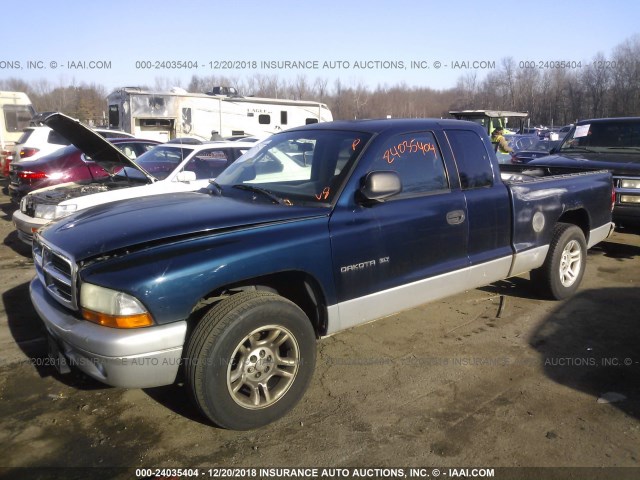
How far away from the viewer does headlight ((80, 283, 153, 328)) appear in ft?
8.41

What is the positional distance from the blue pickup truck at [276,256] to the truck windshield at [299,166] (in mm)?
15

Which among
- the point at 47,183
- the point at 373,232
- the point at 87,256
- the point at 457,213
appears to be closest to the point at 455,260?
the point at 457,213

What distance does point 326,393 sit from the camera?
136 inches

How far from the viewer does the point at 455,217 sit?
3900 mm

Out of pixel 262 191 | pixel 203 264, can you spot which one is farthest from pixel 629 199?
pixel 203 264

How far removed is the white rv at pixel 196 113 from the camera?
1795cm

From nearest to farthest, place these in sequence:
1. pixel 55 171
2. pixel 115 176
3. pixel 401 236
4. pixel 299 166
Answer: pixel 401 236
pixel 299 166
pixel 115 176
pixel 55 171

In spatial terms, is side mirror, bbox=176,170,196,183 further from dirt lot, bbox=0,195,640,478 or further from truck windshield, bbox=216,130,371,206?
dirt lot, bbox=0,195,640,478

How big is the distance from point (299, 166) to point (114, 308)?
1889 mm

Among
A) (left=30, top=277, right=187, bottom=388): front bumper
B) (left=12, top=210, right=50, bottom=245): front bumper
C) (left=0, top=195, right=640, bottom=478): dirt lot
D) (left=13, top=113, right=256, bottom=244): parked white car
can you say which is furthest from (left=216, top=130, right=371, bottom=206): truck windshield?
(left=12, top=210, right=50, bottom=245): front bumper

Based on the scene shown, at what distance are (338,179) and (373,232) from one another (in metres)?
0.45

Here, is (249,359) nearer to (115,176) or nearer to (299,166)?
(299,166)

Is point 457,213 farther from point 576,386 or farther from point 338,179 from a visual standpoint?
point 576,386

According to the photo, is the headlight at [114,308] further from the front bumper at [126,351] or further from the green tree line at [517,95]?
the green tree line at [517,95]
